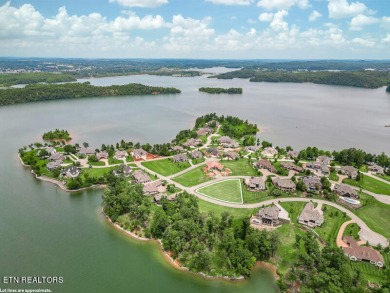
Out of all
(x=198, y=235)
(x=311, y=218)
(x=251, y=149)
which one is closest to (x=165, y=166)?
(x=251, y=149)

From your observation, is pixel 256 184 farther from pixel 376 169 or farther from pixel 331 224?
pixel 376 169

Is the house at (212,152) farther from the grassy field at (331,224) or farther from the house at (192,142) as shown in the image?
the grassy field at (331,224)

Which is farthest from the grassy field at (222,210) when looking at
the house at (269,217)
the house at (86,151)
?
the house at (86,151)

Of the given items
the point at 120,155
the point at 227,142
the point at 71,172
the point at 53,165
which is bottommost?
the point at 71,172

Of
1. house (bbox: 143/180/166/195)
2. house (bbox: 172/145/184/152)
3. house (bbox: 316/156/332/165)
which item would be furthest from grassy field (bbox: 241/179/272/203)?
house (bbox: 172/145/184/152)

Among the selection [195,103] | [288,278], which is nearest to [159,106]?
[195,103]

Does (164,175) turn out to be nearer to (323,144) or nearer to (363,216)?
(363,216)

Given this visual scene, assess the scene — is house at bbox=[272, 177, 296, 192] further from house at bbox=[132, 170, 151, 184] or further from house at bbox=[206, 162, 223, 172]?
house at bbox=[132, 170, 151, 184]
